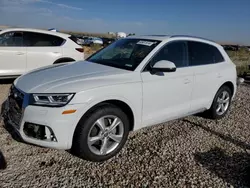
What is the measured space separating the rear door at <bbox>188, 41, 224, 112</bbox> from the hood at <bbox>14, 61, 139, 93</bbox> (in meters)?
1.37

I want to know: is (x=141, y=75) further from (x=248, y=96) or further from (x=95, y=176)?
(x=248, y=96)

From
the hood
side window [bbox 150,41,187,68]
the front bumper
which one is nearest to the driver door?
side window [bbox 150,41,187,68]

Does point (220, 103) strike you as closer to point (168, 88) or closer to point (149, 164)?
point (168, 88)

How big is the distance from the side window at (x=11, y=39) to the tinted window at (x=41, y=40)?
158 mm

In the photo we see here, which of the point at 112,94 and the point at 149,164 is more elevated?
the point at 112,94

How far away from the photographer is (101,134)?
10.3ft

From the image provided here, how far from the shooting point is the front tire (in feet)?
9.68

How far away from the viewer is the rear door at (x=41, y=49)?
693cm

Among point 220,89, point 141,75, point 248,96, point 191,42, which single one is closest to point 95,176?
point 141,75

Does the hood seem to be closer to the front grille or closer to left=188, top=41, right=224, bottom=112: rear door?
the front grille

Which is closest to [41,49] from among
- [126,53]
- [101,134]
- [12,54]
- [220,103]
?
[12,54]

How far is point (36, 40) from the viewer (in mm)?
7070

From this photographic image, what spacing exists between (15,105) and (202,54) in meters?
3.24

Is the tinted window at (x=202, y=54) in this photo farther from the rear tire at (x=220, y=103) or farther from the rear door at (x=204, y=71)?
the rear tire at (x=220, y=103)
